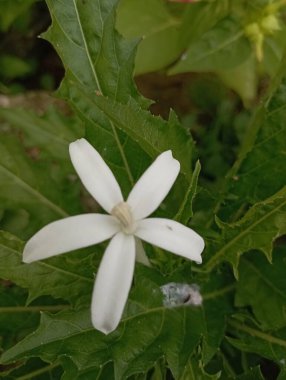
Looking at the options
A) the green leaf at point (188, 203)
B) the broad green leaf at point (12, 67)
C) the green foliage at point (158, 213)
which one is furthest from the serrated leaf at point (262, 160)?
the broad green leaf at point (12, 67)

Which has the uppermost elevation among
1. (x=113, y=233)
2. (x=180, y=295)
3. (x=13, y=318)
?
(x=113, y=233)

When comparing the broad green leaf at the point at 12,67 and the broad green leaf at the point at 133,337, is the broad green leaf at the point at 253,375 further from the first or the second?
the broad green leaf at the point at 12,67

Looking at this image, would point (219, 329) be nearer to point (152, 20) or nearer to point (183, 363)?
point (183, 363)

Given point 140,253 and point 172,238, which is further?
point 140,253

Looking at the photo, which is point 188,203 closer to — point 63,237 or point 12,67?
point 63,237

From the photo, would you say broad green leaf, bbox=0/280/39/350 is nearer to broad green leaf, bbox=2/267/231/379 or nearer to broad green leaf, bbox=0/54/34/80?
broad green leaf, bbox=2/267/231/379

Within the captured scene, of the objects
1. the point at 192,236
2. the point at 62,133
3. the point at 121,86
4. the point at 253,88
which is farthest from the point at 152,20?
the point at 192,236

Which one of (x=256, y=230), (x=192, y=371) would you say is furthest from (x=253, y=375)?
(x=256, y=230)
